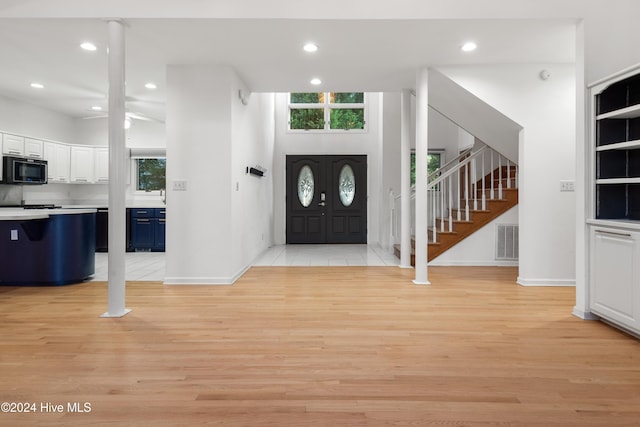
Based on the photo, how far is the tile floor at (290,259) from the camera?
19.3 ft

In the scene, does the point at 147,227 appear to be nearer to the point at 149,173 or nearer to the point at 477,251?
the point at 149,173

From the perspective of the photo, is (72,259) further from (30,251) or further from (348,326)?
(348,326)

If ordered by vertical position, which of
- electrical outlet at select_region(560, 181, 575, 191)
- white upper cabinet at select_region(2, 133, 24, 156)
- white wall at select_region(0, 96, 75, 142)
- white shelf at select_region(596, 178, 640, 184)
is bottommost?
white shelf at select_region(596, 178, 640, 184)

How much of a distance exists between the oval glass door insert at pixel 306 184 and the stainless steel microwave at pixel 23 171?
5205mm

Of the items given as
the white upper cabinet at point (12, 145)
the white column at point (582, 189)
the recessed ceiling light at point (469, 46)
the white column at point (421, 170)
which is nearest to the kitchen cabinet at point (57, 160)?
the white upper cabinet at point (12, 145)

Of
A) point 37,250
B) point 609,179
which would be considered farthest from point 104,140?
point 609,179

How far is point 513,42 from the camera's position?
14.2 ft

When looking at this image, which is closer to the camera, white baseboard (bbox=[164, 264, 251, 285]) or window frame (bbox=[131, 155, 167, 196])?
white baseboard (bbox=[164, 264, 251, 285])

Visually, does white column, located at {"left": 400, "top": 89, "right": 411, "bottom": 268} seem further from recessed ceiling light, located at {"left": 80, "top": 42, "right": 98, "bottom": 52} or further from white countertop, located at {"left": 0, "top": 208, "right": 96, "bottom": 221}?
white countertop, located at {"left": 0, "top": 208, "right": 96, "bottom": 221}

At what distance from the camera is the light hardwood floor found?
1969 mm

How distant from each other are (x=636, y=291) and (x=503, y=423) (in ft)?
6.14

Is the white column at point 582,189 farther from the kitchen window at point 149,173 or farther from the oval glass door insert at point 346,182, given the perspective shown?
the kitchen window at point 149,173

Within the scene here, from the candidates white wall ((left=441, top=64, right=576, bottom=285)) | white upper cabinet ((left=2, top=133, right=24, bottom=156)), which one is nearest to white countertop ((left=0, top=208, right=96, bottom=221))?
white upper cabinet ((left=2, top=133, right=24, bottom=156))

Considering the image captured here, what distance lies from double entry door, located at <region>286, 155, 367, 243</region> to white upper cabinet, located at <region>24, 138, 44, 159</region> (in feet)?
16.4
